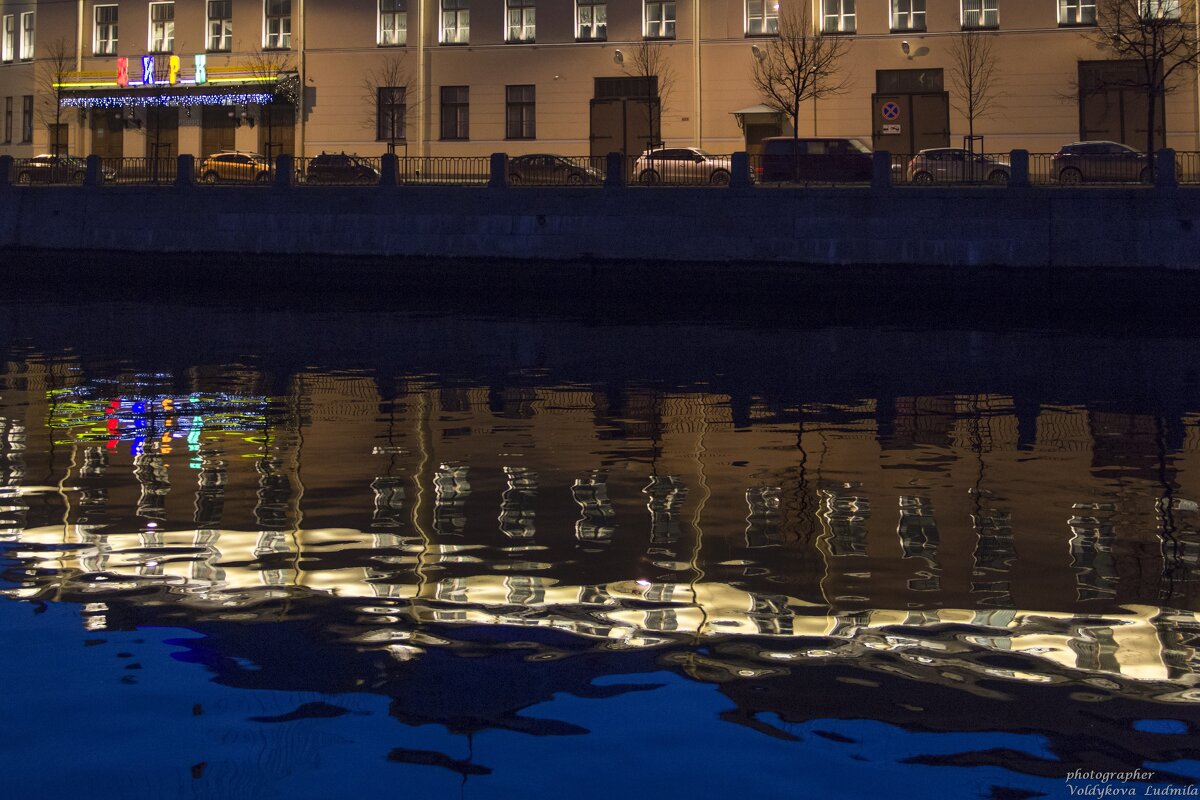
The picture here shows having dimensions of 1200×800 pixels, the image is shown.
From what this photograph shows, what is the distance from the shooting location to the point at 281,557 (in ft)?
31.9

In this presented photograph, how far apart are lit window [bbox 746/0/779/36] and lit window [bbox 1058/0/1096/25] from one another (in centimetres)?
882

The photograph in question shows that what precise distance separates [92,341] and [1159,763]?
24.0 m

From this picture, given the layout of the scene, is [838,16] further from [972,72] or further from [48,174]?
[48,174]

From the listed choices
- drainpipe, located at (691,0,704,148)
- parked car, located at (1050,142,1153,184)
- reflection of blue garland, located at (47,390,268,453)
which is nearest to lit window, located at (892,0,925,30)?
drainpipe, located at (691,0,704,148)

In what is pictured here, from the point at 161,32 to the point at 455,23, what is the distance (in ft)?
38.1

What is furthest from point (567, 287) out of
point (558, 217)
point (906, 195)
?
point (906, 195)

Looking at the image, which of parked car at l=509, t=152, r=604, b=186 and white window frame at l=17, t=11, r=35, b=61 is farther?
white window frame at l=17, t=11, r=35, b=61

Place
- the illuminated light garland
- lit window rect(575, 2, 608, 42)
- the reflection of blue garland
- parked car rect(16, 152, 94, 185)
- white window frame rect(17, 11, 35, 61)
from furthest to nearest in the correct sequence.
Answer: white window frame rect(17, 11, 35, 61) → the illuminated light garland → lit window rect(575, 2, 608, 42) → parked car rect(16, 152, 94, 185) → the reflection of blue garland

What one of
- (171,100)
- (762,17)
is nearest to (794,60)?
(762,17)

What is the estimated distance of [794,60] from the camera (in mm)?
46250

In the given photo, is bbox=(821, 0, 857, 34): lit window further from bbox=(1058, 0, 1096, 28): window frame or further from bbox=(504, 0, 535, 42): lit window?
bbox=(504, 0, 535, 42): lit window

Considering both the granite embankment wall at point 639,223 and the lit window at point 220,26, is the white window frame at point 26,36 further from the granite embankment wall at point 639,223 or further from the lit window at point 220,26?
the granite embankment wall at point 639,223

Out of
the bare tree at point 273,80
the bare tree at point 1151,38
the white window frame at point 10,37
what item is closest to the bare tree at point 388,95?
the bare tree at point 273,80

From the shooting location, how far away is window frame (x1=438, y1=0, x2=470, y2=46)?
170 ft
